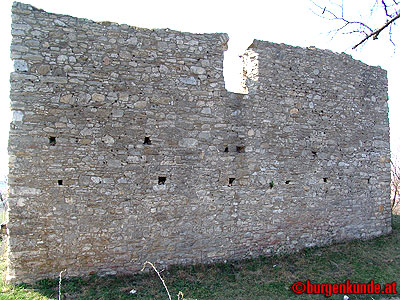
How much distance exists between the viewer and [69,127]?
4945mm

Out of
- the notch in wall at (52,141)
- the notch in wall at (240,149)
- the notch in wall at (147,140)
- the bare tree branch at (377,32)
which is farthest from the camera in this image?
the notch in wall at (240,149)

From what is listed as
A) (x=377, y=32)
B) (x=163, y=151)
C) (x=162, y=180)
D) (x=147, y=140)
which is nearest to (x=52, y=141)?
(x=147, y=140)

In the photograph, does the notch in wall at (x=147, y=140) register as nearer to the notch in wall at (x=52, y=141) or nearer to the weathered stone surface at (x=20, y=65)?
the notch in wall at (x=52, y=141)

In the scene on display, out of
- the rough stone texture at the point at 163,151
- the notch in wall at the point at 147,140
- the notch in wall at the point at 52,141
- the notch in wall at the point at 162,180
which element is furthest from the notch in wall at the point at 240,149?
the notch in wall at the point at 52,141

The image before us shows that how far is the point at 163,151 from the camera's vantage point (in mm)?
5469

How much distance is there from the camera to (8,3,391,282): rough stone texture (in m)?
4.79

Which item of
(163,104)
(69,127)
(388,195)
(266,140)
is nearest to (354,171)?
(388,195)

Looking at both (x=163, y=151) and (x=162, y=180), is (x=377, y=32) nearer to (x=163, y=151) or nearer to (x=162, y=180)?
(x=163, y=151)

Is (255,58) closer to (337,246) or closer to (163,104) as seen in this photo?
(163,104)

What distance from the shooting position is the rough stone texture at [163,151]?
479cm

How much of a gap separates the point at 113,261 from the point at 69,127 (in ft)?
8.31

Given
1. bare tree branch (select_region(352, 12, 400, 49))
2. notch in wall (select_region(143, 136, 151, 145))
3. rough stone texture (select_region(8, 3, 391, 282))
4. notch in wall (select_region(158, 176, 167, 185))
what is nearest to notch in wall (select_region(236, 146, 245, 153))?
rough stone texture (select_region(8, 3, 391, 282))

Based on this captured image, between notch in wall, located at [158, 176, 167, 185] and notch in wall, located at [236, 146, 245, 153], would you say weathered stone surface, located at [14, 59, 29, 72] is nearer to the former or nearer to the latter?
notch in wall, located at [158, 176, 167, 185]

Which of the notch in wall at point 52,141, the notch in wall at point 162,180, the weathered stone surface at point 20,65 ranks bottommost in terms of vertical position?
the notch in wall at point 162,180
